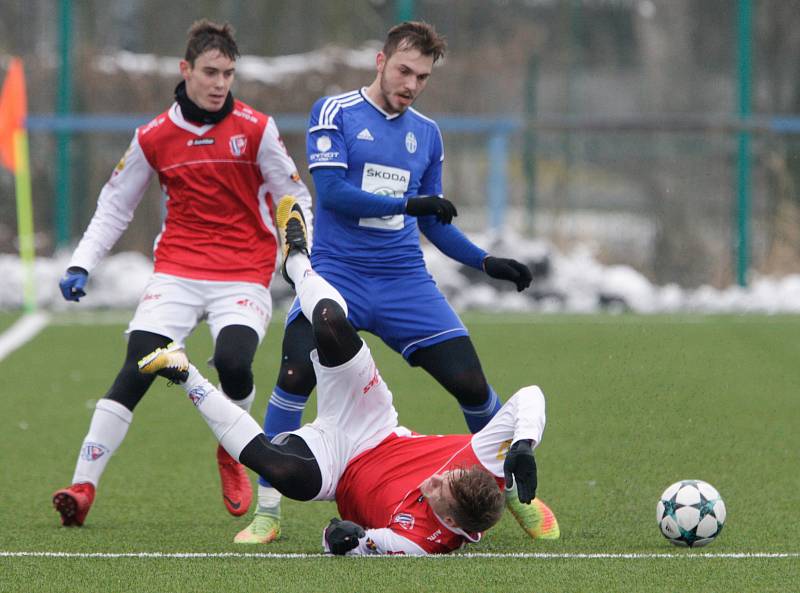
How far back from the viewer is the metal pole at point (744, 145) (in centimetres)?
1692

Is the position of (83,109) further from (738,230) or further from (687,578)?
(687,578)

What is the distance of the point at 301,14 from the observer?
1773 centimetres

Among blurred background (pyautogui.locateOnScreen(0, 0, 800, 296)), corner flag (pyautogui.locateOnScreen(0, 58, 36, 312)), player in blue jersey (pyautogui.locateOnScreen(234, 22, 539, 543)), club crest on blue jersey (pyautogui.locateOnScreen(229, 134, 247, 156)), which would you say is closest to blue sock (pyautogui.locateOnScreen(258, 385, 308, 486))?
player in blue jersey (pyautogui.locateOnScreen(234, 22, 539, 543))

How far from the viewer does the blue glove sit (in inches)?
252

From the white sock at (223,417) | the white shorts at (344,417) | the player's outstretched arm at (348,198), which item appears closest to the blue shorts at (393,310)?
the player's outstretched arm at (348,198)

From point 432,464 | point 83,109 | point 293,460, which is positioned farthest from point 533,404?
point 83,109

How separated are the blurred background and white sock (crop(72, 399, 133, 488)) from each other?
35.0 feet

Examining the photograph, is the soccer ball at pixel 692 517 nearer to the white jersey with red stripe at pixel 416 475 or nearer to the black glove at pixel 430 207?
the white jersey with red stripe at pixel 416 475

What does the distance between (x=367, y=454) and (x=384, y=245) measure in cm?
99

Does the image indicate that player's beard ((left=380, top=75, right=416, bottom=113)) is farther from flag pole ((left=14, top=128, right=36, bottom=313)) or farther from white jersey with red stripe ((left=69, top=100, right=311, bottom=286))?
flag pole ((left=14, top=128, right=36, bottom=313))

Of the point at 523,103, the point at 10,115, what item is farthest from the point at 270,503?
the point at 523,103

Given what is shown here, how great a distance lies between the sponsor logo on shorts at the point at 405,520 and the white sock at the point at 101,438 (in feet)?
5.16

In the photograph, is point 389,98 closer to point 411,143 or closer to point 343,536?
point 411,143

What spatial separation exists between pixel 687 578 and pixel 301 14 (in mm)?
13703
